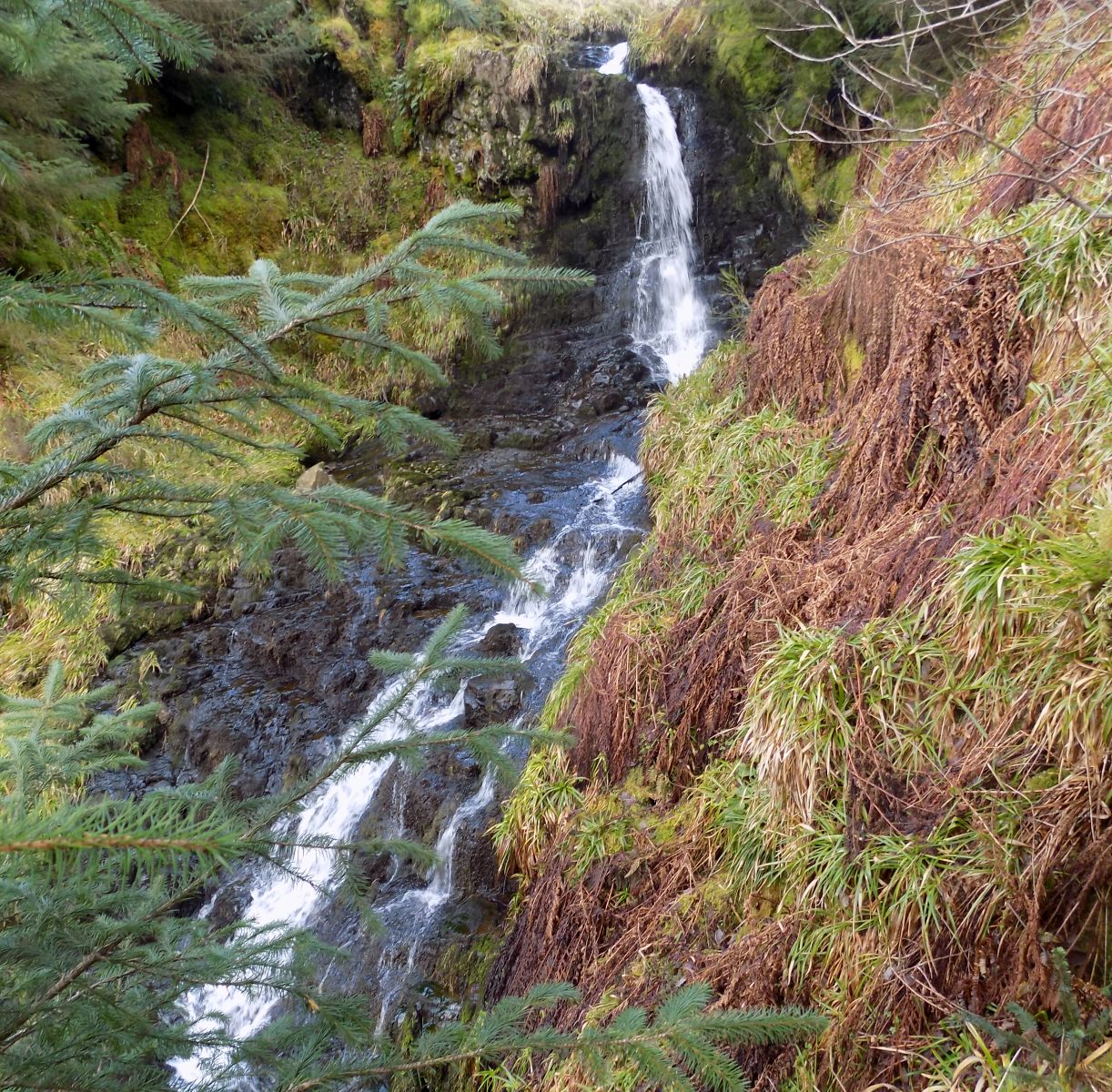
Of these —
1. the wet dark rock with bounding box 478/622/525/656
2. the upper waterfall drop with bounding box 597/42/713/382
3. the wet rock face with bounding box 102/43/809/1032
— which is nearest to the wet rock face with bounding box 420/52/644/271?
the wet rock face with bounding box 102/43/809/1032

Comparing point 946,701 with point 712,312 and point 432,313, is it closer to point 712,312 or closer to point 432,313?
point 432,313

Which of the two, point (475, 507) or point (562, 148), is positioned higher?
point (562, 148)

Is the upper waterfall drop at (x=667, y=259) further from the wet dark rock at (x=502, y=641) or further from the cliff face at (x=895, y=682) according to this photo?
the cliff face at (x=895, y=682)

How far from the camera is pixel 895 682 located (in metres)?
2.73

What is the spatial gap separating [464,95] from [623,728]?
38.2 feet

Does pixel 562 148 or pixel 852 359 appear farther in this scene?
pixel 562 148

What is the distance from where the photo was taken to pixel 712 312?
10.1m

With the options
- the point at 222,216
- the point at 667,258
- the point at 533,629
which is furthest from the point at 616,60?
the point at 533,629

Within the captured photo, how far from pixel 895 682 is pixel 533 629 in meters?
3.54

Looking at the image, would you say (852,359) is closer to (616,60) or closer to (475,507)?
(475,507)

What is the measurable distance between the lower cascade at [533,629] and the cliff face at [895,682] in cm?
67

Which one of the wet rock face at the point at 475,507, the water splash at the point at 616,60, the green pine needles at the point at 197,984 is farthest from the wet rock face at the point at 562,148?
the green pine needles at the point at 197,984

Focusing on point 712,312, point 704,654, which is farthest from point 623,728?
point 712,312

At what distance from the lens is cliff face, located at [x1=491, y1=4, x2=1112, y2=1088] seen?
2189 mm
